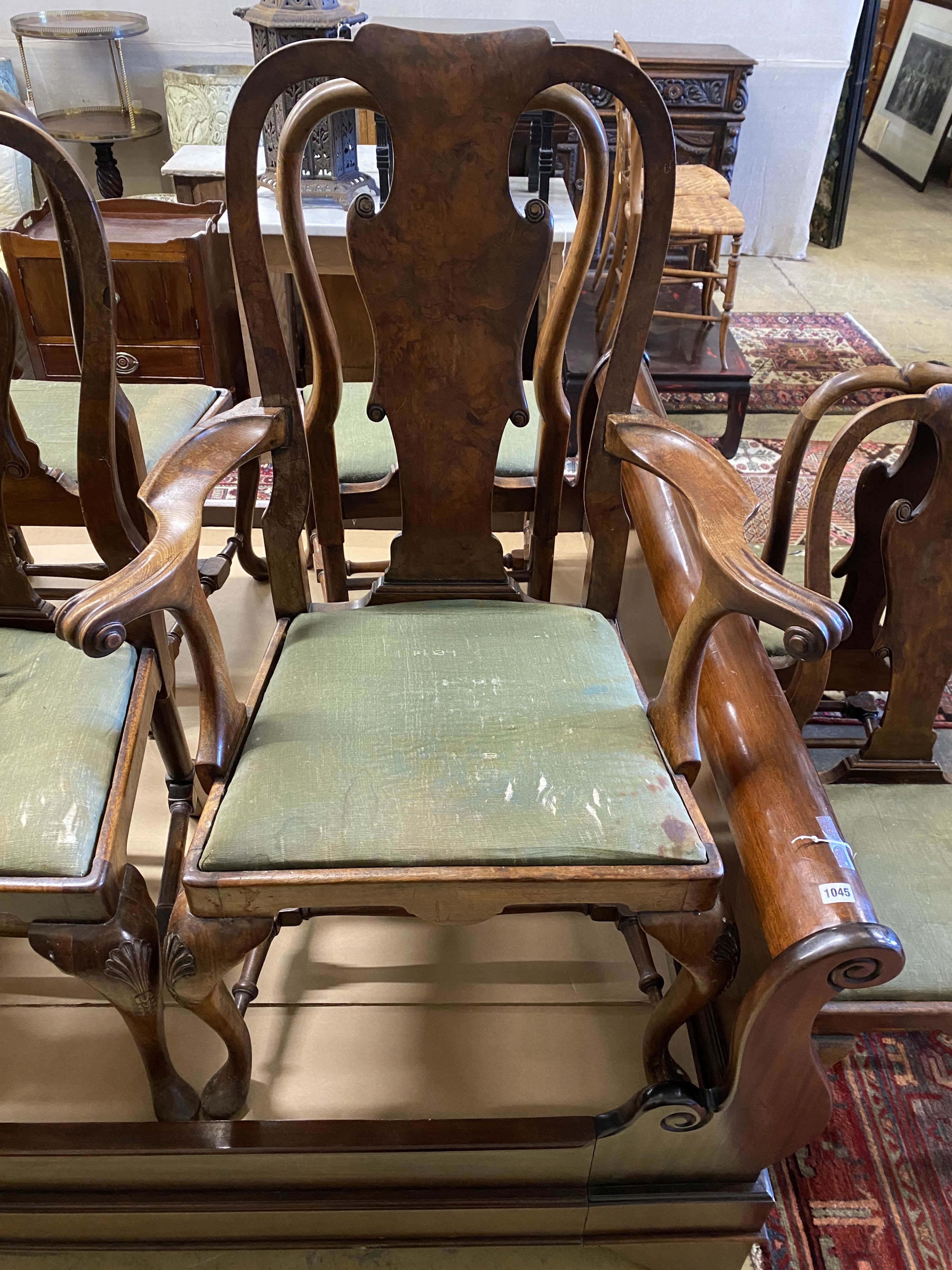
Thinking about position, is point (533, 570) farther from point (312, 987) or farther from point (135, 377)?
point (135, 377)

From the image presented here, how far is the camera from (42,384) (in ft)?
5.83

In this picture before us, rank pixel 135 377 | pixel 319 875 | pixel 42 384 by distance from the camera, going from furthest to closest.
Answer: pixel 135 377
pixel 42 384
pixel 319 875

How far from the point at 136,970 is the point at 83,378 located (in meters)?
0.69

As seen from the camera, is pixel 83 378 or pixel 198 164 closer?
pixel 83 378

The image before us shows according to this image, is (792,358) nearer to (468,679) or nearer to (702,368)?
(702,368)

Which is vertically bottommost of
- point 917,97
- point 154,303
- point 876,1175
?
point 876,1175

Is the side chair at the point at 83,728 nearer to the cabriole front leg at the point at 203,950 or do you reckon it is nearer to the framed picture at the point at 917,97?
the cabriole front leg at the point at 203,950

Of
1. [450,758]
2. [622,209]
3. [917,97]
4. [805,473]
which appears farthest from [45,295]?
[917,97]

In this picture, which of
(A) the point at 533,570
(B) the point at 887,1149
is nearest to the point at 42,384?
(A) the point at 533,570

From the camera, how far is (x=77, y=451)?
4.34 ft

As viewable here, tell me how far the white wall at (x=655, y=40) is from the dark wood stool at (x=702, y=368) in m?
1.89

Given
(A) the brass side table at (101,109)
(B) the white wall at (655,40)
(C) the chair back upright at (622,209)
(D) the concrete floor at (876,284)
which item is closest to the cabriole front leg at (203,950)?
(C) the chair back upright at (622,209)

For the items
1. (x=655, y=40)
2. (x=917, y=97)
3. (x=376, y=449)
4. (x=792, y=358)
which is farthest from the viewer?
(x=917, y=97)

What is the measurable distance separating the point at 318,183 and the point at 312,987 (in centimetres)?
204
